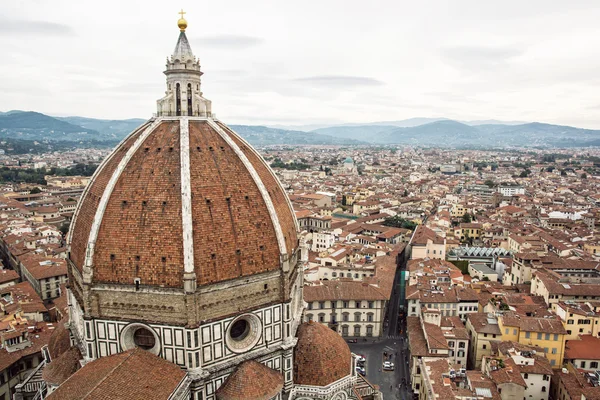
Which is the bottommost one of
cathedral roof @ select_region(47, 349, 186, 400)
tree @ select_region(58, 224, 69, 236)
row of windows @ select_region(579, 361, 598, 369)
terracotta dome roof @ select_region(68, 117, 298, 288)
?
row of windows @ select_region(579, 361, 598, 369)

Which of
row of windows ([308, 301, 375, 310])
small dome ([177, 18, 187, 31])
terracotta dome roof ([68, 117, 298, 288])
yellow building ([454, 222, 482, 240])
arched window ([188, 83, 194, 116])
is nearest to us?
terracotta dome roof ([68, 117, 298, 288])

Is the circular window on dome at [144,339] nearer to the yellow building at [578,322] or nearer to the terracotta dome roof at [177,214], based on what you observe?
Answer: the terracotta dome roof at [177,214]

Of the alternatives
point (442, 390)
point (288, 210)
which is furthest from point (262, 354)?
point (442, 390)

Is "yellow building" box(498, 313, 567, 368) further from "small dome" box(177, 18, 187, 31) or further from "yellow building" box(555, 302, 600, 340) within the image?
"small dome" box(177, 18, 187, 31)

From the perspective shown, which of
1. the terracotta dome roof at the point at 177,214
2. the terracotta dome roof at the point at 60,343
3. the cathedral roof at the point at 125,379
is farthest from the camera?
the terracotta dome roof at the point at 60,343

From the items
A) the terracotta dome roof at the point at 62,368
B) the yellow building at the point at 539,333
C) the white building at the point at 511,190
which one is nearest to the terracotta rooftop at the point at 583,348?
the yellow building at the point at 539,333

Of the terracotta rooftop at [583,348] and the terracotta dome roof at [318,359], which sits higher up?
the terracotta dome roof at [318,359]

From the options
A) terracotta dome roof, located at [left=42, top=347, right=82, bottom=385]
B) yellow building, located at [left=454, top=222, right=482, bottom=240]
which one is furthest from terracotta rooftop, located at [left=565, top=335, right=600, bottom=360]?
yellow building, located at [left=454, top=222, right=482, bottom=240]
